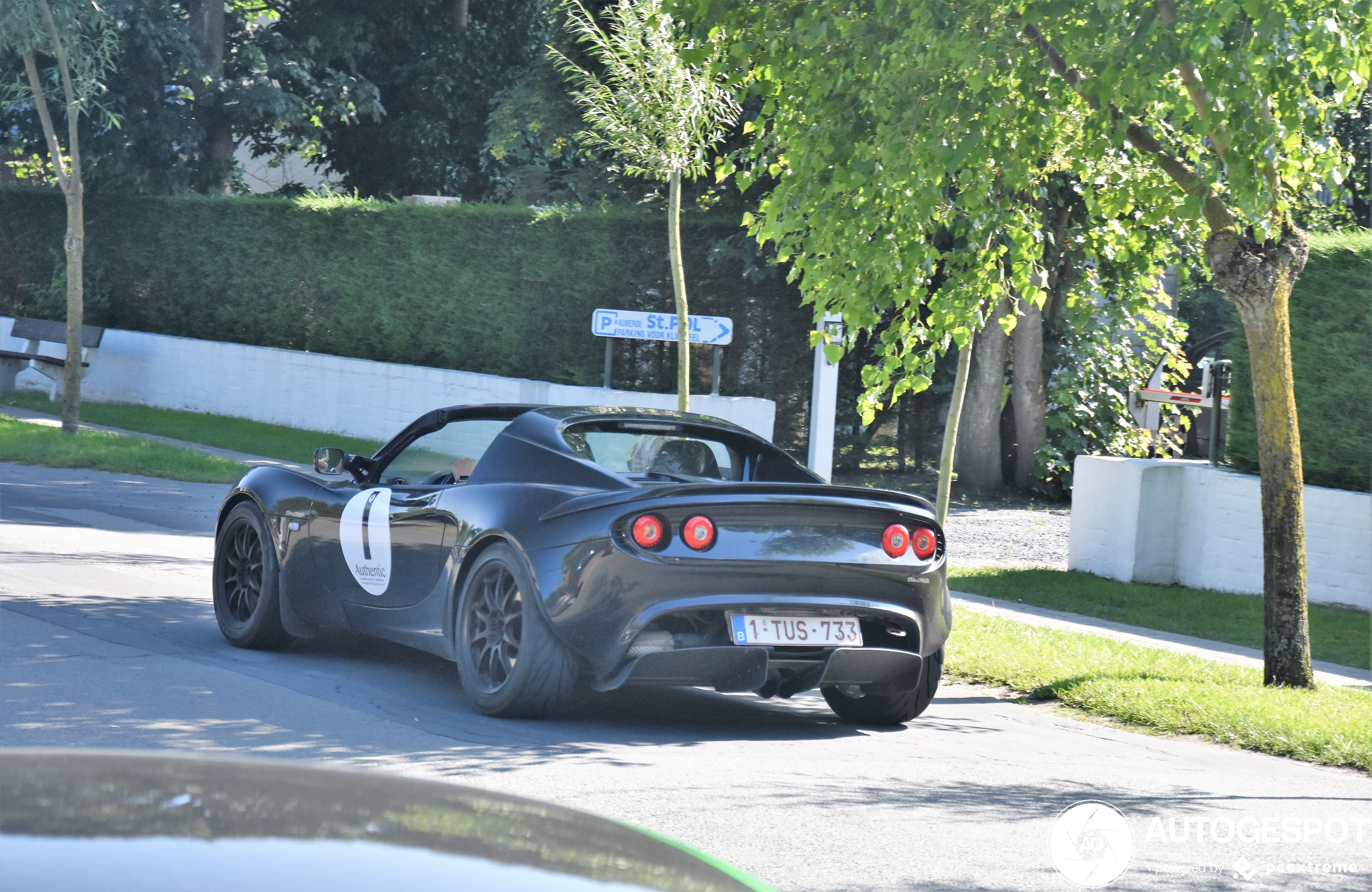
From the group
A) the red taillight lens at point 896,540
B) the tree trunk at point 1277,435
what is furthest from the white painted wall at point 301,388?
the red taillight lens at point 896,540

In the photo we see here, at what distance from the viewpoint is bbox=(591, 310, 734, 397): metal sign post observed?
16.4 metres

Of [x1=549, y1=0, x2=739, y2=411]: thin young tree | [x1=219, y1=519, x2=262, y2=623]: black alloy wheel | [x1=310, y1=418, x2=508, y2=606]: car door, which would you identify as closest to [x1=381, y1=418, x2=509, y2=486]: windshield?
[x1=310, y1=418, x2=508, y2=606]: car door

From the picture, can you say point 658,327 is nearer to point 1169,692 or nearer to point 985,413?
point 985,413

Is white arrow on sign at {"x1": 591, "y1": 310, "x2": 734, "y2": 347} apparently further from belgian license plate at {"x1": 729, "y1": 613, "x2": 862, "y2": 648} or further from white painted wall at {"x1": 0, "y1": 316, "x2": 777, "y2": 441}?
belgian license plate at {"x1": 729, "y1": 613, "x2": 862, "y2": 648}

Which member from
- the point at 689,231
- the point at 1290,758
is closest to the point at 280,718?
the point at 1290,758

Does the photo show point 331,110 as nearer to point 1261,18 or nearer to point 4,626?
point 4,626

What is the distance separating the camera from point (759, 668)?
6.09m

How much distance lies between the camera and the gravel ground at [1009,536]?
13.9 metres

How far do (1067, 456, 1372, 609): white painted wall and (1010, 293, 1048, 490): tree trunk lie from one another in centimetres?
520

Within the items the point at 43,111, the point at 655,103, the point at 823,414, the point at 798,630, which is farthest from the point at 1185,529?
the point at 43,111

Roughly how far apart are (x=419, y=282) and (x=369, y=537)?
15.2 meters

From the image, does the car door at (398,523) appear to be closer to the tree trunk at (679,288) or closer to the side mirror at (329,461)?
the side mirror at (329,461)

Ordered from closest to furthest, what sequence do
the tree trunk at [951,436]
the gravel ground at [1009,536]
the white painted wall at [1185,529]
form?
1. the tree trunk at [951,436]
2. the white painted wall at [1185,529]
3. the gravel ground at [1009,536]

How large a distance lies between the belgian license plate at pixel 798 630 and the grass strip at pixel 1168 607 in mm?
4949
